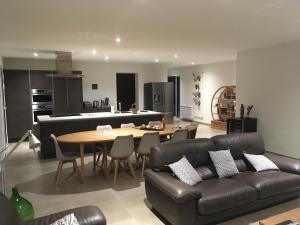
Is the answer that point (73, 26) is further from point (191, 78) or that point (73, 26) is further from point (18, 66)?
point (191, 78)

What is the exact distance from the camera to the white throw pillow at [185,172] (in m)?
2.94

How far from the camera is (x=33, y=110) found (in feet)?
25.4

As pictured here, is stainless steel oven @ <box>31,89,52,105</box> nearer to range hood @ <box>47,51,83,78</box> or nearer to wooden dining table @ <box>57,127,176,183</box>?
range hood @ <box>47,51,83,78</box>

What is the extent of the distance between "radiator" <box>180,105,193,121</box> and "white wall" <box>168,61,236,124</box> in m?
0.18

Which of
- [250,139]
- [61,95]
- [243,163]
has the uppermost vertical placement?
[61,95]

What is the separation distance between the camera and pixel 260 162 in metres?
3.52

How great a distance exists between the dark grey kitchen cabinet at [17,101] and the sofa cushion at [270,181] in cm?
663

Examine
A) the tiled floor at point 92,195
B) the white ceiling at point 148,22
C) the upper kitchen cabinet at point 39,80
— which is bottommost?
the tiled floor at point 92,195

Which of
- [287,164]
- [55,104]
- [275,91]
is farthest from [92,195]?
[55,104]

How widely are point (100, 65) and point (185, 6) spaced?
21.7ft

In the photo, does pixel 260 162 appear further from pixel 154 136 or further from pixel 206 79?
pixel 206 79

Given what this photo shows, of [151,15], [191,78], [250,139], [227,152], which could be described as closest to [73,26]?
[151,15]

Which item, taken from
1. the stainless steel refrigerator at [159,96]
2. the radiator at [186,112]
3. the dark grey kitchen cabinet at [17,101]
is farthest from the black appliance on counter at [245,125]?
the dark grey kitchen cabinet at [17,101]

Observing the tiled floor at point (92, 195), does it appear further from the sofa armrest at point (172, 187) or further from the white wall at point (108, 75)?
the white wall at point (108, 75)
